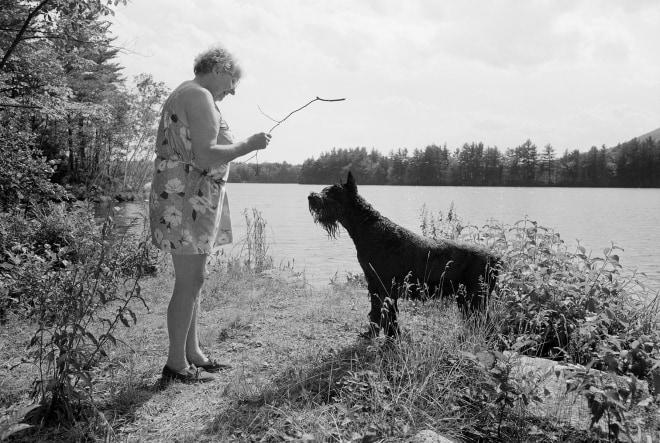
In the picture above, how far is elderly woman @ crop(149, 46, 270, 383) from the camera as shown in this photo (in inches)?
126

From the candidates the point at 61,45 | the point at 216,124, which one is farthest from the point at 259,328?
the point at 61,45

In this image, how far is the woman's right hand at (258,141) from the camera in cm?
329

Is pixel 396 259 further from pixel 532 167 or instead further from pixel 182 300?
pixel 532 167

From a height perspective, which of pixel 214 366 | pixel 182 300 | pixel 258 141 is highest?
pixel 258 141

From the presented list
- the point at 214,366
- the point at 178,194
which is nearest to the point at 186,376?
the point at 214,366

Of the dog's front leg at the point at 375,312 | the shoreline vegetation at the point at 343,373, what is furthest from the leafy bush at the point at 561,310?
the dog's front leg at the point at 375,312

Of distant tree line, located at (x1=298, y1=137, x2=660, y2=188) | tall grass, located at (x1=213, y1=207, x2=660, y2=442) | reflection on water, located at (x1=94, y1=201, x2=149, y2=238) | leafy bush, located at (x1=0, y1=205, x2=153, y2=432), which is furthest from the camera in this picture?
distant tree line, located at (x1=298, y1=137, x2=660, y2=188)

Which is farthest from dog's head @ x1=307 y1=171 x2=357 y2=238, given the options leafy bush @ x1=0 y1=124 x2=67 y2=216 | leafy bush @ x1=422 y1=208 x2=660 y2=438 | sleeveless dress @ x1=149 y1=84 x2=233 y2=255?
leafy bush @ x1=0 y1=124 x2=67 y2=216

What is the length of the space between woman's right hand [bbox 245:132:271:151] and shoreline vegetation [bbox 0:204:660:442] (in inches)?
44.6

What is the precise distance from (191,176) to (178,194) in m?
0.17

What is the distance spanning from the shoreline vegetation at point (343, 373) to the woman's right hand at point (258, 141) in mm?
1134

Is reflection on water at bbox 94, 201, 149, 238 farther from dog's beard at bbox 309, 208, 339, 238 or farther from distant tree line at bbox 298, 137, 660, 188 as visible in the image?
distant tree line at bbox 298, 137, 660, 188

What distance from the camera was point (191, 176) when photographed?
3344 mm

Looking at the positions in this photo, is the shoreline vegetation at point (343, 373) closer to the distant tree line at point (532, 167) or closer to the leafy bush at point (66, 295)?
the leafy bush at point (66, 295)
